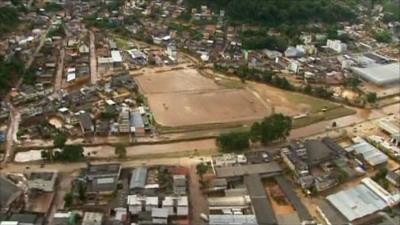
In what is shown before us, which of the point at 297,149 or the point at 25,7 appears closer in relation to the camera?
the point at 297,149

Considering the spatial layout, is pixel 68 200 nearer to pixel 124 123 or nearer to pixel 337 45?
pixel 124 123

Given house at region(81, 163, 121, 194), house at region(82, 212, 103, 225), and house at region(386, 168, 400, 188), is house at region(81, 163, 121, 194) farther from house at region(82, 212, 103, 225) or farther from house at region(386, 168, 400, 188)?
house at region(386, 168, 400, 188)

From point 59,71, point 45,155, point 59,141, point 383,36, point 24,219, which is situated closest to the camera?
point 24,219

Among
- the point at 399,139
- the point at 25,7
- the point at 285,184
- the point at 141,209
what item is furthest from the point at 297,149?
the point at 25,7

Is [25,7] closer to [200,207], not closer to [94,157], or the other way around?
[94,157]

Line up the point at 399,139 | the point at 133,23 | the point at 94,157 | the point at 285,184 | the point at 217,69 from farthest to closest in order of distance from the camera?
the point at 133,23 → the point at 217,69 → the point at 399,139 → the point at 94,157 → the point at 285,184

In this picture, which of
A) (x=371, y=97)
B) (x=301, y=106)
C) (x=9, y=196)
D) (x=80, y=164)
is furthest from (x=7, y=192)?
(x=371, y=97)
